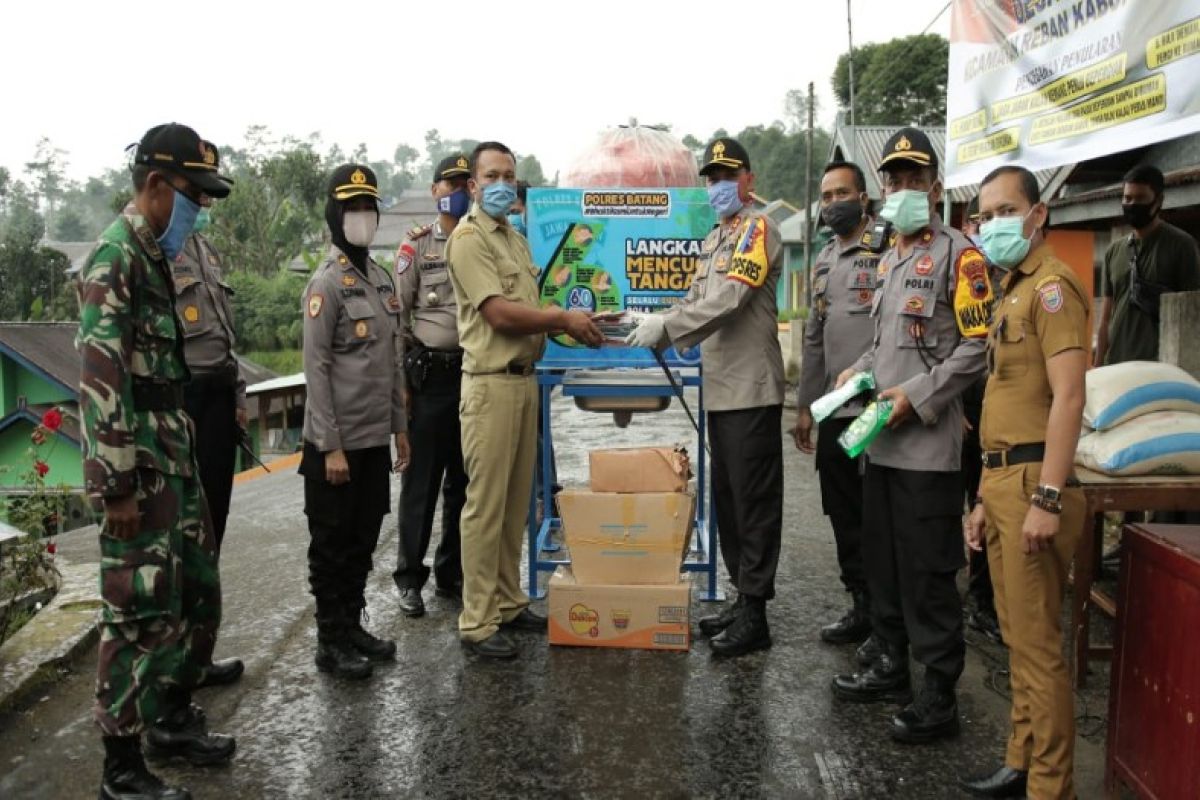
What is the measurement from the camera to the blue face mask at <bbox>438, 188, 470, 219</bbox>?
4926mm

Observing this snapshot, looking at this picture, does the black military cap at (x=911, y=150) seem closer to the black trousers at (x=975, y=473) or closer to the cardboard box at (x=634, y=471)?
the black trousers at (x=975, y=473)

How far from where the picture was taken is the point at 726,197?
4305 millimetres

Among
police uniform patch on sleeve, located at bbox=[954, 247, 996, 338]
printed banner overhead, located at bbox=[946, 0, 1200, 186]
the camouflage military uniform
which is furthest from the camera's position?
printed banner overhead, located at bbox=[946, 0, 1200, 186]

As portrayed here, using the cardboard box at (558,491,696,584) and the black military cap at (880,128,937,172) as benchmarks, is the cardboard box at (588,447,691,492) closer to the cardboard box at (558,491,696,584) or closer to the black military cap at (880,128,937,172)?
the cardboard box at (558,491,696,584)

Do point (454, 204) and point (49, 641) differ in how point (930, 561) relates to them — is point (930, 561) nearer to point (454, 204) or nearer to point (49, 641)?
point (454, 204)

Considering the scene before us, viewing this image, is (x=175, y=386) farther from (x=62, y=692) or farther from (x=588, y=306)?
(x=588, y=306)

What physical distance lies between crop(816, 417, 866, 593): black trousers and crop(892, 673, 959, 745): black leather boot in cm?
104

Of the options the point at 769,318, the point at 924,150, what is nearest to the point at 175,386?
the point at 769,318

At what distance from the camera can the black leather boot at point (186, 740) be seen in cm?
323

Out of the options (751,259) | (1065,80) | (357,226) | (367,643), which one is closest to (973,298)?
(751,259)

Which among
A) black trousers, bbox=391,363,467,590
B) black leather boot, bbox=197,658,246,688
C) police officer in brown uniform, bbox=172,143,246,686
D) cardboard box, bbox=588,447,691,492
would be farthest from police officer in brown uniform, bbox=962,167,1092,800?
police officer in brown uniform, bbox=172,143,246,686

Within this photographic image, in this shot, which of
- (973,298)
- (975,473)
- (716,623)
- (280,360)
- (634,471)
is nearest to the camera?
(973,298)

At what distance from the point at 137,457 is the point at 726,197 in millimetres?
2706

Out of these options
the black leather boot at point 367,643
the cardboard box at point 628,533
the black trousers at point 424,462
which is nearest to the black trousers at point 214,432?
the black leather boot at point 367,643
